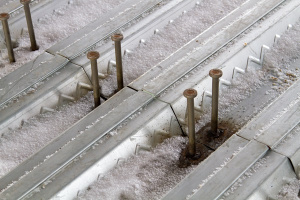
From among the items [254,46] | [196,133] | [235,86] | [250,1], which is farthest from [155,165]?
[250,1]

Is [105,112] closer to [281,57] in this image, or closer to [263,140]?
[263,140]

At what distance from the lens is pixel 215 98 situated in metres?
2.06

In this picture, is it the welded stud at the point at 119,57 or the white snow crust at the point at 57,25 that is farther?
the white snow crust at the point at 57,25

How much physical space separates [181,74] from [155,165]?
1.39 feet

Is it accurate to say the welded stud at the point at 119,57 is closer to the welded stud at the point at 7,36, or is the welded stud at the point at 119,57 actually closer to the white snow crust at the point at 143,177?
the white snow crust at the point at 143,177

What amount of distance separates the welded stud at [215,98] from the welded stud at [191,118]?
11cm

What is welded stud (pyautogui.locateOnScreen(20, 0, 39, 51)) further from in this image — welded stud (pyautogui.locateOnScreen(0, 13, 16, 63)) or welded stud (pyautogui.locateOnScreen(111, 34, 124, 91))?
welded stud (pyautogui.locateOnScreen(111, 34, 124, 91))

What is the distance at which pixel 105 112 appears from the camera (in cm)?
220

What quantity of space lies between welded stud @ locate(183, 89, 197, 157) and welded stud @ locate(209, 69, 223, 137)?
0.35 ft

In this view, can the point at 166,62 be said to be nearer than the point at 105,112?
No

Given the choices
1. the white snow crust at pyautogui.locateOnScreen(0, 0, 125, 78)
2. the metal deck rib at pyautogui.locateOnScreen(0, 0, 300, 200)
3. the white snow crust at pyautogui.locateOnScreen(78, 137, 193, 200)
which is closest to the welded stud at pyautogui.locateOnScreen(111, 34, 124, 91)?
the metal deck rib at pyautogui.locateOnScreen(0, 0, 300, 200)

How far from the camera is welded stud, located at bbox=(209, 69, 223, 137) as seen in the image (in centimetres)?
198

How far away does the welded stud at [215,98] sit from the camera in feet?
6.50

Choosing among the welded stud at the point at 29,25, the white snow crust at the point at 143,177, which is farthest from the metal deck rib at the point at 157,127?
the welded stud at the point at 29,25
